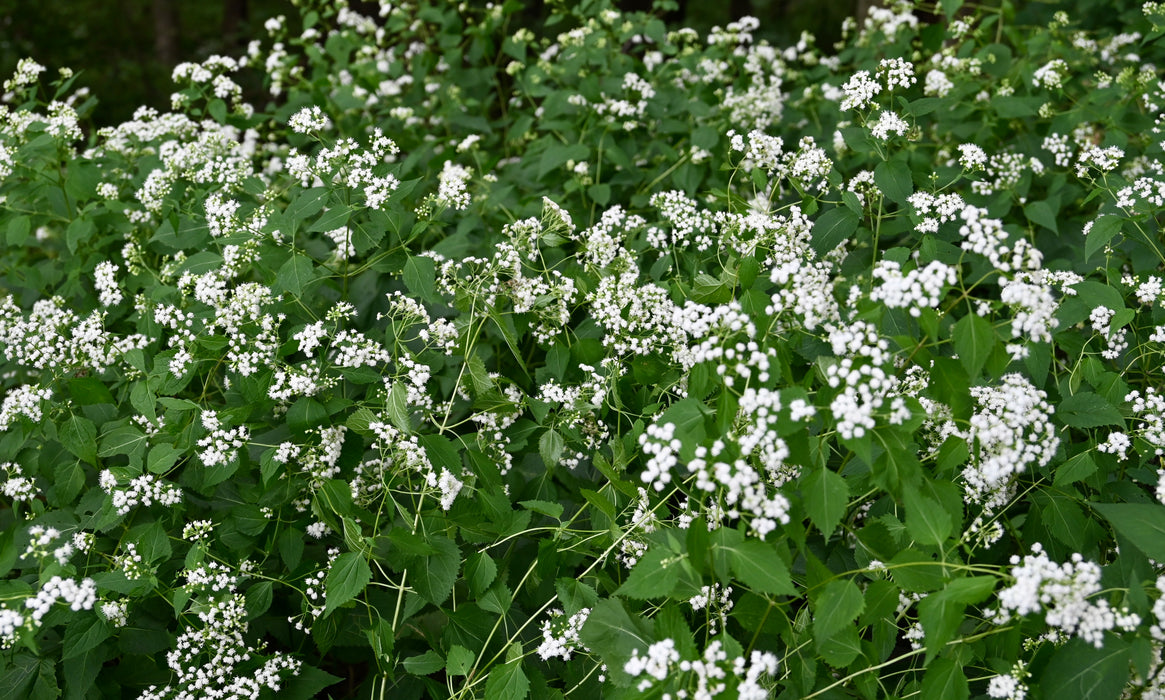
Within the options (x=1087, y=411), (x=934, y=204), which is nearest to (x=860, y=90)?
(x=934, y=204)

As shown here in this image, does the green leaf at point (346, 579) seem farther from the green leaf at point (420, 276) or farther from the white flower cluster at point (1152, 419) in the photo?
the white flower cluster at point (1152, 419)

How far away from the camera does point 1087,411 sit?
308cm

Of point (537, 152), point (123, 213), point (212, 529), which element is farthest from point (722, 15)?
point (212, 529)

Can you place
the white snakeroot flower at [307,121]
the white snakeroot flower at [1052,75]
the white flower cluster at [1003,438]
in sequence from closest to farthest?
the white flower cluster at [1003,438] → the white snakeroot flower at [307,121] → the white snakeroot flower at [1052,75]

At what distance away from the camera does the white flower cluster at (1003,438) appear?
258cm

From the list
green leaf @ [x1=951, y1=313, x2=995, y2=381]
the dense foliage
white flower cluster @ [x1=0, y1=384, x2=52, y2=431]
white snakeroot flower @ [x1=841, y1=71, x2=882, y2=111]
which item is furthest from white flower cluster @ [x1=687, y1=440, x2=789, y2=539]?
white flower cluster @ [x1=0, y1=384, x2=52, y2=431]

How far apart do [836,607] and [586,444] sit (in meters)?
1.30

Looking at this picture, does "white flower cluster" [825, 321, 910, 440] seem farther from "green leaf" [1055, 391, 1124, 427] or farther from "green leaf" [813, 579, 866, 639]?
"green leaf" [1055, 391, 1124, 427]

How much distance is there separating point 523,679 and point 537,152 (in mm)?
3756

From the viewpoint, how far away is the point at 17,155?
14.5ft

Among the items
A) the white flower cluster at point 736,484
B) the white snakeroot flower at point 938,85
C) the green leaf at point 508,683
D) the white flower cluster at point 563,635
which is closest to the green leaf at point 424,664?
the green leaf at point 508,683

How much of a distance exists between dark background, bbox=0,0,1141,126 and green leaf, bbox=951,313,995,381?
11.2 m

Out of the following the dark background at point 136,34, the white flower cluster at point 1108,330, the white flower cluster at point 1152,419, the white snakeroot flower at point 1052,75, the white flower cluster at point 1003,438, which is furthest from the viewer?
the dark background at point 136,34

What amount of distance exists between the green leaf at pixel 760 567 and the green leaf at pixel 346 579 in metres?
1.25
